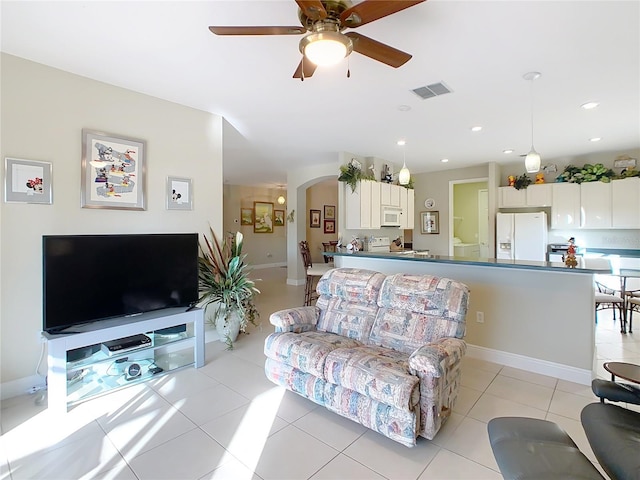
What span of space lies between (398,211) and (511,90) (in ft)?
11.3

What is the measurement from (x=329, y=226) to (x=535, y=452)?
929 cm

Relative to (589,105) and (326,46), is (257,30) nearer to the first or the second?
(326,46)

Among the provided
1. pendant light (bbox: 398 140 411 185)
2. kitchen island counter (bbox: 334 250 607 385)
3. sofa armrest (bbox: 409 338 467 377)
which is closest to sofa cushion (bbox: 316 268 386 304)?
sofa armrest (bbox: 409 338 467 377)

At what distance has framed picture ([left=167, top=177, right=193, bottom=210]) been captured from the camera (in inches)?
135

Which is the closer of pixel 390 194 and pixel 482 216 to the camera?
pixel 390 194

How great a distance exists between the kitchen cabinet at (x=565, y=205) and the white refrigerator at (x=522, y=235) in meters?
0.22

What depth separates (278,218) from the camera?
35.5ft

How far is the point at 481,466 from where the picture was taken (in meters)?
1.79

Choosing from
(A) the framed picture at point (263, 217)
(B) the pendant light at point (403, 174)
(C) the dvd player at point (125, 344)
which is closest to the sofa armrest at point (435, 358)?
(C) the dvd player at point (125, 344)

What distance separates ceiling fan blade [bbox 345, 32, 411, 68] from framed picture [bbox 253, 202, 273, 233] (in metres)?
8.43

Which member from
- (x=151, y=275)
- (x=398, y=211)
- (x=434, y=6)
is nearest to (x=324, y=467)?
(x=151, y=275)

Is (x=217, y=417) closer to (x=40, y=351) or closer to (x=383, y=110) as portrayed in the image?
(x=40, y=351)

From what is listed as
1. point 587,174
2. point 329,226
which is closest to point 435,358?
point 587,174

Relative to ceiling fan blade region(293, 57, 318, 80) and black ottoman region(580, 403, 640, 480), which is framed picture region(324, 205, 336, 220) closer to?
ceiling fan blade region(293, 57, 318, 80)
